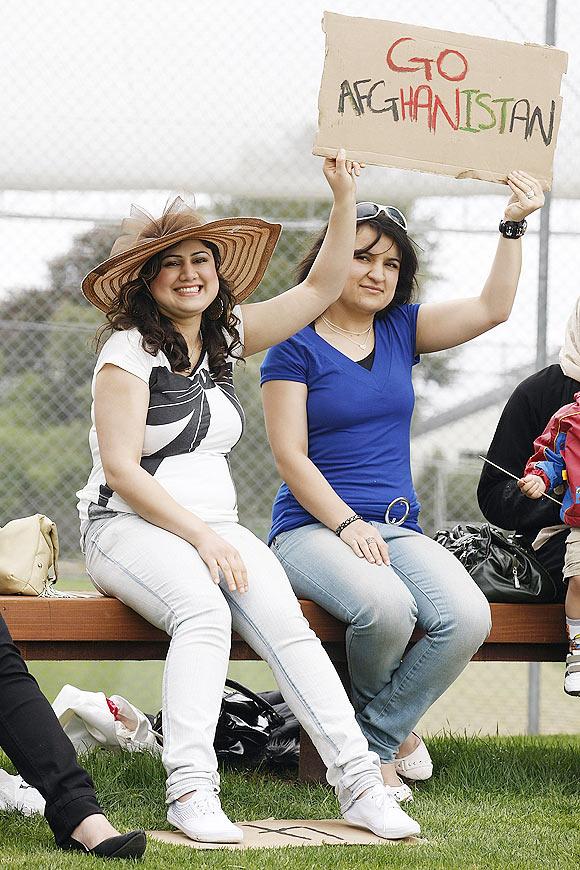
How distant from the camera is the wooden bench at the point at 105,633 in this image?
2.84 meters

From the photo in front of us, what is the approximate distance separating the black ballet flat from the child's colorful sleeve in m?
1.37

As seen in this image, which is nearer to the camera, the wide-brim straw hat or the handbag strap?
the wide-brim straw hat

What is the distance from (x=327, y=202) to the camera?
5.15m

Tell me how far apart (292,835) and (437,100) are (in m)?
1.88

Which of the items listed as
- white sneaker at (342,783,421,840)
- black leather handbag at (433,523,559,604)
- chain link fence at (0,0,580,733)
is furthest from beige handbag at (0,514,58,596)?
chain link fence at (0,0,580,733)

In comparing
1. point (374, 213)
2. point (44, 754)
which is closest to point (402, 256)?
→ point (374, 213)

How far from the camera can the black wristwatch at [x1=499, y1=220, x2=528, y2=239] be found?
3.12m

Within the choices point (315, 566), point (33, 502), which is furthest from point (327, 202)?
point (315, 566)

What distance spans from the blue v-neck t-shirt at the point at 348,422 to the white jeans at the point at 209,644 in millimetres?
421

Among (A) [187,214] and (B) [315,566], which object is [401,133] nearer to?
(A) [187,214]

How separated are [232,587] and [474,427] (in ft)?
8.49

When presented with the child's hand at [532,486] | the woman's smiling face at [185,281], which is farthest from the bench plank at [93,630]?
the woman's smiling face at [185,281]

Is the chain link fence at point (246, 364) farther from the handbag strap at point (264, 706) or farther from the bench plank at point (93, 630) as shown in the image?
the bench plank at point (93, 630)

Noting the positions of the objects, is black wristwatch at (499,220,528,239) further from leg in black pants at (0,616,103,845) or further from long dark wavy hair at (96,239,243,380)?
leg in black pants at (0,616,103,845)
